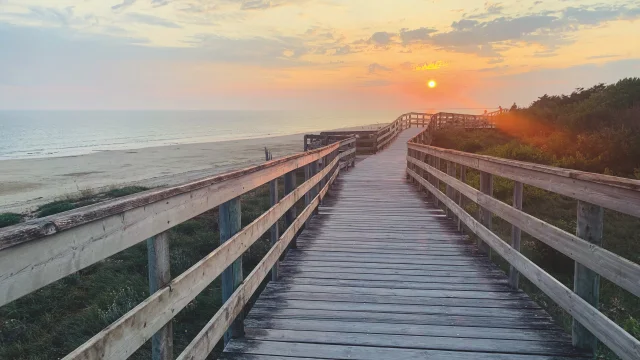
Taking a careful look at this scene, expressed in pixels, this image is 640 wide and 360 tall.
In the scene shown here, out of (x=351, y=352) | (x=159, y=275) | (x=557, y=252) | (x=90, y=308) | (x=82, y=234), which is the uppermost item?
(x=82, y=234)

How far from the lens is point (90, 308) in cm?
551

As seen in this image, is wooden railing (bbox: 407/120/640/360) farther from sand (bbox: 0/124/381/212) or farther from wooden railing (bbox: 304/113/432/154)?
sand (bbox: 0/124/381/212)

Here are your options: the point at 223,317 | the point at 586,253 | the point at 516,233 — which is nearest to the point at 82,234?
the point at 223,317

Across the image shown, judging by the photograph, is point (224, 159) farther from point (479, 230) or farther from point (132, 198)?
point (132, 198)

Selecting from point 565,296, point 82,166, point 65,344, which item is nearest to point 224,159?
point 82,166

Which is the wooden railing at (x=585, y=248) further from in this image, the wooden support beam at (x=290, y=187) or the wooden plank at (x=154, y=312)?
the wooden support beam at (x=290, y=187)

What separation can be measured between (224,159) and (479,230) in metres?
32.9

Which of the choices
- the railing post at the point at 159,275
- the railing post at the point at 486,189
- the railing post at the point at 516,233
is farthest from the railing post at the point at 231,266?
the railing post at the point at 486,189

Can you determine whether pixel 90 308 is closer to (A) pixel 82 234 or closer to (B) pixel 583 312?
(A) pixel 82 234

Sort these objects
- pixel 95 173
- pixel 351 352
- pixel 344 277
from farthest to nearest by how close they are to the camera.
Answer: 1. pixel 95 173
2. pixel 344 277
3. pixel 351 352

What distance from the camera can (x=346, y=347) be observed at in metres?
3.28

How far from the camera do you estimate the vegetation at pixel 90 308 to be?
472cm

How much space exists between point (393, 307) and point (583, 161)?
12.3 m

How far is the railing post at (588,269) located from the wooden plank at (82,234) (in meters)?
2.44
